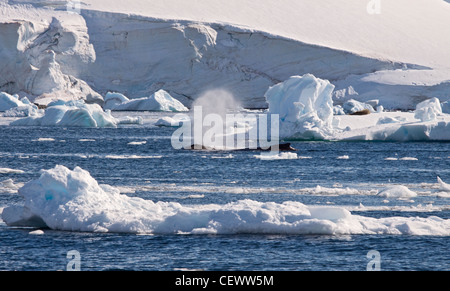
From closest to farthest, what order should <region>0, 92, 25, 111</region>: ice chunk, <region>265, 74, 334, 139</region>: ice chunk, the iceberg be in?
<region>265, 74, 334, 139</region>: ice chunk, <region>0, 92, 25, 111</region>: ice chunk, the iceberg

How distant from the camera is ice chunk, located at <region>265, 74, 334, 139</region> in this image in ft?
100

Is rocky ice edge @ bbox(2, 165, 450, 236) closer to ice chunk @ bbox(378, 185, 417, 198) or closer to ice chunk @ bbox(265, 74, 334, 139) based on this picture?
ice chunk @ bbox(378, 185, 417, 198)

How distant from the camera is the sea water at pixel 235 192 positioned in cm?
1084

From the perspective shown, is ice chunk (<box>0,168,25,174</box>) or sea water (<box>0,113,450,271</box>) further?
ice chunk (<box>0,168,25,174</box>)

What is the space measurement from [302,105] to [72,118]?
17.3 meters

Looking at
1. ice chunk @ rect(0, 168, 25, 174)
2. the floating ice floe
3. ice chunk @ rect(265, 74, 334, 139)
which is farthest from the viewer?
the floating ice floe

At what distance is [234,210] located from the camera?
12586 millimetres

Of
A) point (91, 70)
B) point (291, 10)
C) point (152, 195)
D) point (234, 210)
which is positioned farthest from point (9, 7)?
point (234, 210)

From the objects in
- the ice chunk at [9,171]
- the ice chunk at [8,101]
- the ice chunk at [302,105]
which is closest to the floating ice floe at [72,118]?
the ice chunk at [8,101]

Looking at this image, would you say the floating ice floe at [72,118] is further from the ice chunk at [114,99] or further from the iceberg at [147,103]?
the ice chunk at [114,99]

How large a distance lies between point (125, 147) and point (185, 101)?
28904 millimetres

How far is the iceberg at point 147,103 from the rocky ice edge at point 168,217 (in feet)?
134

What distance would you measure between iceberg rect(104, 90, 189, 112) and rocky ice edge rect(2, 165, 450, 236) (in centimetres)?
4085

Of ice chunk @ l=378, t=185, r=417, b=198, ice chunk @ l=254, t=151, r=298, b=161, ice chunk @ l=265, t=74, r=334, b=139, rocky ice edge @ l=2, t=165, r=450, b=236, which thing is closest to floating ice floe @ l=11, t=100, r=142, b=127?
ice chunk @ l=265, t=74, r=334, b=139
